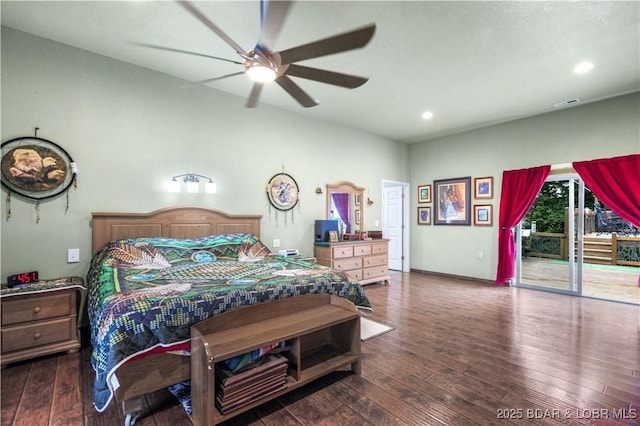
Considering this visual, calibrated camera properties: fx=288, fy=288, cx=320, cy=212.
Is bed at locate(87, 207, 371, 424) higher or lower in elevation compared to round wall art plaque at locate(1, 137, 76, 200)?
lower

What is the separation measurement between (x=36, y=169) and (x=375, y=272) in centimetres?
478

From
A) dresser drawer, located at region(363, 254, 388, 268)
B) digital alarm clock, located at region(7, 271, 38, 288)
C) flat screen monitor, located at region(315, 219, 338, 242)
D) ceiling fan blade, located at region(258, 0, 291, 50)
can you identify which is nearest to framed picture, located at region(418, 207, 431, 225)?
dresser drawer, located at region(363, 254, 388, 268)

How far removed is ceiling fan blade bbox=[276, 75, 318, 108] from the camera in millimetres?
2426

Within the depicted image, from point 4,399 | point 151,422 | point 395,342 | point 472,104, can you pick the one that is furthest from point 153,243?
point 472,104

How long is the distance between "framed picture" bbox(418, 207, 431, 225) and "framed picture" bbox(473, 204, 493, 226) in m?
0.98

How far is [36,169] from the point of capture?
2807 millimetres

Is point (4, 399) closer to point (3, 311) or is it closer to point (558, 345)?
point (3, 311)

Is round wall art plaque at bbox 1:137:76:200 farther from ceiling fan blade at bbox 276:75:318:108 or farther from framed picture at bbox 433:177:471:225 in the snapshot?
framed picture at bbox 433:177:471:225

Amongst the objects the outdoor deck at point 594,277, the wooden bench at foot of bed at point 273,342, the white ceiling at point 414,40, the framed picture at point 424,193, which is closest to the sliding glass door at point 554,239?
the outdoor deck at point 594,277

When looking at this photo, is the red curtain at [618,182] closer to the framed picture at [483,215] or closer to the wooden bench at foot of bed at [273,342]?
the framed picture at [483,215]

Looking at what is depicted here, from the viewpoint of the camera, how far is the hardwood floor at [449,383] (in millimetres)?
1781

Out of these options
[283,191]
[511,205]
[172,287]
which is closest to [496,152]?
[511,205]

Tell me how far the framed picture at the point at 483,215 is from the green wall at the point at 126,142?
3.27 meters

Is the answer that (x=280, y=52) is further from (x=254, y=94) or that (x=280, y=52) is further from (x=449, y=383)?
(x=449, y=383)
